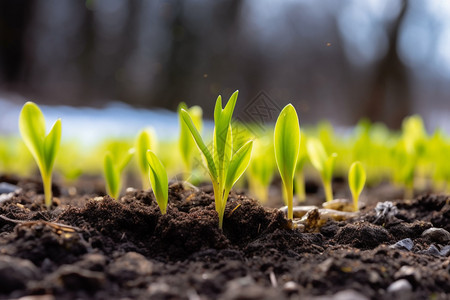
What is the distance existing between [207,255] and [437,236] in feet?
2.46

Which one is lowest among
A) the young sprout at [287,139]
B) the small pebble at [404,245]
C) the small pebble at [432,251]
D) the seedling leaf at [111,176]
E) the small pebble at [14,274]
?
the small pebble at [432,251]

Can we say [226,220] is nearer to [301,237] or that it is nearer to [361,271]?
[301,237]

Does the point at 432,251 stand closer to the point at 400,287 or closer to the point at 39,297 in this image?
the point at 400,287

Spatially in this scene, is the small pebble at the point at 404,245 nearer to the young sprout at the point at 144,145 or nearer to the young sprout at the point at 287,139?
the young sprout at the point at 287,139

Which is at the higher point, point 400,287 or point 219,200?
point 219,200

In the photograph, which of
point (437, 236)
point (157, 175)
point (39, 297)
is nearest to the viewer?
point (39, 297)

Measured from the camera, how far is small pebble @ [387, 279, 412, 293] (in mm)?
742

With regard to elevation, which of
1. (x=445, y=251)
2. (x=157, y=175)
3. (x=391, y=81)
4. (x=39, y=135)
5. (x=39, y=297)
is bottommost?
(x=445, y=251)

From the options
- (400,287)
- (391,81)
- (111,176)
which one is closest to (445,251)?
(400,287)

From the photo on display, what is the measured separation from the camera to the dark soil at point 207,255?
0.71m

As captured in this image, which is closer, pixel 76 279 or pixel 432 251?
pixel 76 279

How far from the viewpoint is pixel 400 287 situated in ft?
2.44

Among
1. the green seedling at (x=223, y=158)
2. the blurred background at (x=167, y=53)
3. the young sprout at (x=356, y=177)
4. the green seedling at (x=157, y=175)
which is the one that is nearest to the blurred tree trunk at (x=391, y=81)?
the blurred background at (x=167, y=53)

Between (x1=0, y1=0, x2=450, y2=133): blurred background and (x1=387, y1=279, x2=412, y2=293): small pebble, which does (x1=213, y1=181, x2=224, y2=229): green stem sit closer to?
(x1=387, y1=279, x2=412, y2=293): small pebble
